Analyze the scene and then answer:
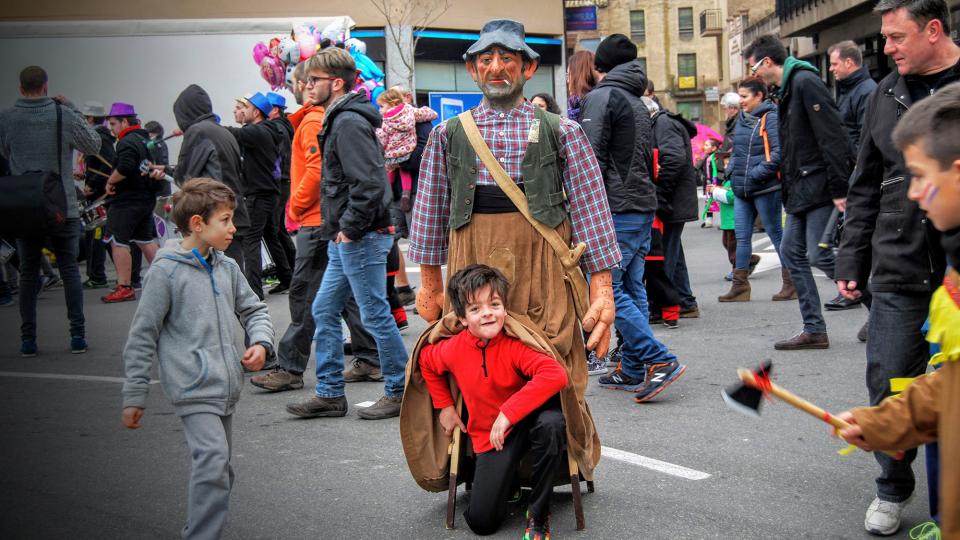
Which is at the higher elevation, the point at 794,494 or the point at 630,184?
the point at 630,184

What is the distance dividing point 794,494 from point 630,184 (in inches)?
114

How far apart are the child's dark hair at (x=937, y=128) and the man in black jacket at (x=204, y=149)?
5982mm

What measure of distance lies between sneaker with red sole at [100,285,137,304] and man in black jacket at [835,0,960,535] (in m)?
9.64

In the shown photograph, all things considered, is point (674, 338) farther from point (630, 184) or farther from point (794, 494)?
point (794, 494)

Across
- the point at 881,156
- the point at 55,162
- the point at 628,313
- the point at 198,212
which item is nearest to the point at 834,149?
the point at 628,313

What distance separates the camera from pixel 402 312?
872 centimetres

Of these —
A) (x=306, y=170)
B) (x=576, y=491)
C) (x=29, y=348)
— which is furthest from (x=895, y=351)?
(x=29, y=348)

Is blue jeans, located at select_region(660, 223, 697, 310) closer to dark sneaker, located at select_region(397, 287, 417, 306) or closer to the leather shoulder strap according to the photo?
dark sneaker, located at select_region(397, 287, 417, 306)

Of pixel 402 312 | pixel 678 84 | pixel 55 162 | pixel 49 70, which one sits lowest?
pixel 402 312

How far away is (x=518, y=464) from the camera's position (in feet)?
14.1

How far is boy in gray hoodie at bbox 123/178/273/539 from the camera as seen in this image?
152 inches

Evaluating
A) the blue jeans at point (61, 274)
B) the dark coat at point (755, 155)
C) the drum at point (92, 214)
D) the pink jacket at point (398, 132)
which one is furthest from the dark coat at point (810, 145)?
the drum at point (92, 214)

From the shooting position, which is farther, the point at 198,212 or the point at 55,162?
the point at 55,162

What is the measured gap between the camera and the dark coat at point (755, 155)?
360 inches
